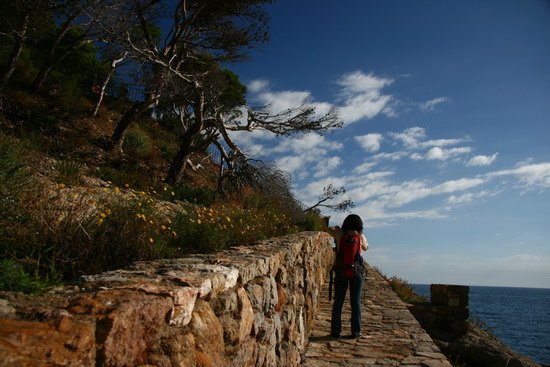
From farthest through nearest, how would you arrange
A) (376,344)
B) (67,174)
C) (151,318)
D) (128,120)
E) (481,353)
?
1. (128,120)
2. (481,353)
3. (67,174)
4. (376,344)
5. (151,318)

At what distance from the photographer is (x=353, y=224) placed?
18.7 feet

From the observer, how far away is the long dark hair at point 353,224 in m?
5.71

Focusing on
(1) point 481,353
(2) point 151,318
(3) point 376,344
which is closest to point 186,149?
(3) point 376,344

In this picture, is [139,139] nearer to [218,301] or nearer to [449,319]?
[449,319]

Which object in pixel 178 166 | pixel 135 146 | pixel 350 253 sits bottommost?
pixel 350 253

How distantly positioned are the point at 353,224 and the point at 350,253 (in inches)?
17.6

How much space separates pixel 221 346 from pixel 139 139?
13.0 metres

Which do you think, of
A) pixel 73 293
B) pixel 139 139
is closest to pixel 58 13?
pixel 139 139

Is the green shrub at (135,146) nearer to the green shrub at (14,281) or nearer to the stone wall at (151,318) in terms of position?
the stone wall at (151,318)

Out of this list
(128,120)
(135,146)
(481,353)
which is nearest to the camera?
(481,353)

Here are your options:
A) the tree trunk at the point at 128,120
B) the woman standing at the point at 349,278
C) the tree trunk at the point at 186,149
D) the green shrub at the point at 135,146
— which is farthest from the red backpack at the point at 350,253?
the green shrub at the point at 135,146

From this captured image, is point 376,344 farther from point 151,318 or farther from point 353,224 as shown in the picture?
point 151,318

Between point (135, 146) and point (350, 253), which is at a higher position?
point (135, 146)

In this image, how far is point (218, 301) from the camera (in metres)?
2.09
